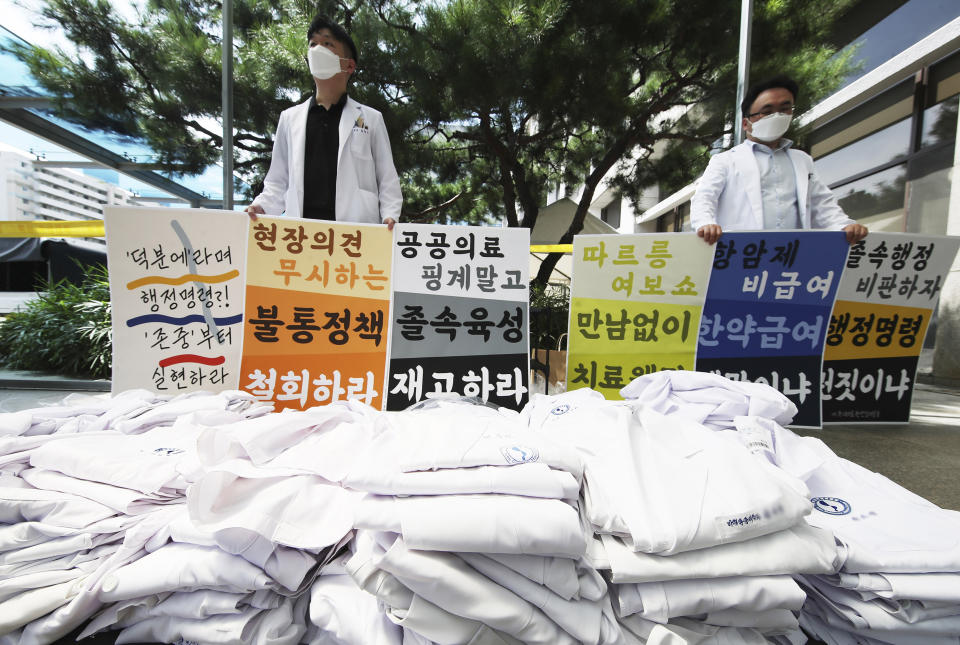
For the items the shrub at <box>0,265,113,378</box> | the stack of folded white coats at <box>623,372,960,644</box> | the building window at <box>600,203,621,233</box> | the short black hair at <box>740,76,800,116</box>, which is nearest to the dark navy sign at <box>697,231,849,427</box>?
the short black hair at <box>740,76,800,116</box>

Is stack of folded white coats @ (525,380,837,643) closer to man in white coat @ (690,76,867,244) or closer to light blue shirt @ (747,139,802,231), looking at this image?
man in white coat @ (690,76,867,244)

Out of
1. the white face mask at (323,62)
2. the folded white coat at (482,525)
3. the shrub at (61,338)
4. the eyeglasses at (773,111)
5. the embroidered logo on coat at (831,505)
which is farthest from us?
the shrub at (61,338)

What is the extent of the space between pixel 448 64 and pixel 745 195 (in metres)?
2.95

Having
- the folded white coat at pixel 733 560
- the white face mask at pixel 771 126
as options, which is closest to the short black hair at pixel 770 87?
the white face mask at pixel 771 126

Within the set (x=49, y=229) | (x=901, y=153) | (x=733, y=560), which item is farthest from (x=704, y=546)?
(x=901, y=153)

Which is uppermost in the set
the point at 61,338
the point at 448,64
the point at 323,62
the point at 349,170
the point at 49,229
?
the point at 448,64

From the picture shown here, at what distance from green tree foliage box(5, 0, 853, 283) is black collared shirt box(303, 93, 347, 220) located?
2.18 metres

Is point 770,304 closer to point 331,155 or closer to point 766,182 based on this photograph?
→ point 766,182

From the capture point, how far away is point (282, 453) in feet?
3.01

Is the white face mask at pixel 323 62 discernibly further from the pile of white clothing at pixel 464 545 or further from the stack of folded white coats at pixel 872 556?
the stack of folded white coats at pixel 872 556

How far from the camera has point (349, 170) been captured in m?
1.97

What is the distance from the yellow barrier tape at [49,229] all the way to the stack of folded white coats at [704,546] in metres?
3.72

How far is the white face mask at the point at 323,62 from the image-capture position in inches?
72.7

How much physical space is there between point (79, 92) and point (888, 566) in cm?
614
